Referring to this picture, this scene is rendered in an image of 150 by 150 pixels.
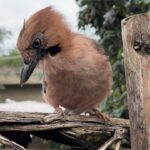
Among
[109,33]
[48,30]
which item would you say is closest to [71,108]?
[48,30]

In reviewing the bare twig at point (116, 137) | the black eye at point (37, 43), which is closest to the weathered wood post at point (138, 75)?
the bare twig at point (116, 137)

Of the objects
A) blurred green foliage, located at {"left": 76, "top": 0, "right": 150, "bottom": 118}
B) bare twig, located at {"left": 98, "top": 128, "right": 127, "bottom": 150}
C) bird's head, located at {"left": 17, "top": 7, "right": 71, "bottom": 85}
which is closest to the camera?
bare twig, located at {"left": 98, "top": 128, "right": 127, "bottom": 150}

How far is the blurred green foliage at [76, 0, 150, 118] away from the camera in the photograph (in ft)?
11.9

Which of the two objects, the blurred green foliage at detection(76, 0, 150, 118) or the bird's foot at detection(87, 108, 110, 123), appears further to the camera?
the blurred green foliage at detection(76, 0, 150, 118)

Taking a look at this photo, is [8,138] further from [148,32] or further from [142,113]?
[148,32]

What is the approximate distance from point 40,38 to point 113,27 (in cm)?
202

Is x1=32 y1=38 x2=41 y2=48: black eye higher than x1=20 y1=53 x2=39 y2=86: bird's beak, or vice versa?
x1=32 y1=38 x2=41 y2=48: black eye

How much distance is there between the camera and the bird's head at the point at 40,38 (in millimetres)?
1885

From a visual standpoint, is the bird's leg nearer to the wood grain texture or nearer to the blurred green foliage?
the wood grain texture

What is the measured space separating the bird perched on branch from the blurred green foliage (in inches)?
49.1

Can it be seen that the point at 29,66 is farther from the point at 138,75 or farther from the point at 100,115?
the point at 138,75

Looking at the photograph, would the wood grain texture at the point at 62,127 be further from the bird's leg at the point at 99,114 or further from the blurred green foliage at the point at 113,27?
the blurred green foliage at the point at 113,27

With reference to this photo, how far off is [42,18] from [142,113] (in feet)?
1.78

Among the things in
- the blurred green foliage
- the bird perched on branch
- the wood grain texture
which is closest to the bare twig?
the wood grain texture
